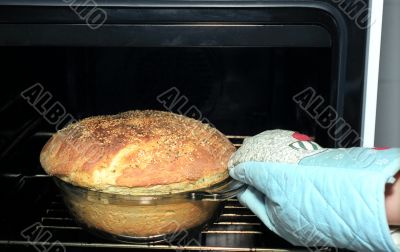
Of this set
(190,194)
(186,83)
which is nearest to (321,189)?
(190,194)

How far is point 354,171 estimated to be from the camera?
2.23ft

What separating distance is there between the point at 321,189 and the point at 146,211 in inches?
11.0

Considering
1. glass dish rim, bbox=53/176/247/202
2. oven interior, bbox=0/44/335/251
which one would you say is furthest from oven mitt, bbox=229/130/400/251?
oven interior, bbox=0/44/335/251

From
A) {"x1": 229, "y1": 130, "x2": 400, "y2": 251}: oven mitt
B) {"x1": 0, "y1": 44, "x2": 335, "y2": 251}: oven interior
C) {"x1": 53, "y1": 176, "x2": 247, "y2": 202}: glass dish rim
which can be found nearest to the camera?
{"x1": 229, "y1": 130, "x2": 400, "y2": 251}: oven mitt

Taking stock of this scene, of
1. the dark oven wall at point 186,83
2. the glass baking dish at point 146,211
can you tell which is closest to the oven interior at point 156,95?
the dark oven wall at point 186,83

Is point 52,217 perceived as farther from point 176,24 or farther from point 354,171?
point 354,171

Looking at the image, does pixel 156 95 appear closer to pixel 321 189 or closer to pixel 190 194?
pixel 190 194

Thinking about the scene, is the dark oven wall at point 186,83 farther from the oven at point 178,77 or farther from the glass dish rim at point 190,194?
the glass dish rim at point 190,194

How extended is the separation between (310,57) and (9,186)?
22.8 inches

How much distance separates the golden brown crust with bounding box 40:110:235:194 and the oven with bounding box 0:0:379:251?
0.12 meters

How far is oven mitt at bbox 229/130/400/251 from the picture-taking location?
668 mm

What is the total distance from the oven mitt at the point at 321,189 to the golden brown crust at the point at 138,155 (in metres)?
0.08

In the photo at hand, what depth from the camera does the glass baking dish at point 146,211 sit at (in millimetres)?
822

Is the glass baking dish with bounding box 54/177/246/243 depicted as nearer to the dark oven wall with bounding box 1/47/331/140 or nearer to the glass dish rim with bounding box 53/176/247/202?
the glass dish rim with bounding box 53/176/247/202
